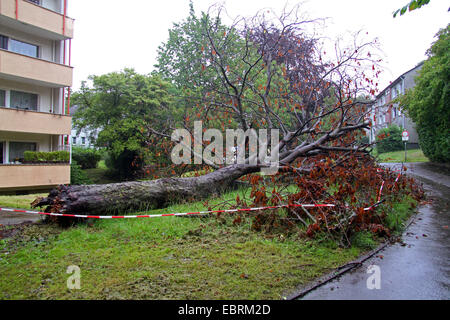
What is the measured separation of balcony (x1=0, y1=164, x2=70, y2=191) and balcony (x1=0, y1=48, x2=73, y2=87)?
4.14 m

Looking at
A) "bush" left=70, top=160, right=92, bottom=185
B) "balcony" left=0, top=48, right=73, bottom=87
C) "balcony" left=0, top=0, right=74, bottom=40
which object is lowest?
"bush" left=70, top=160, right=92, bottom=185

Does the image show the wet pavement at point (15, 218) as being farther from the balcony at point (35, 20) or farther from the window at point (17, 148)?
the balcony at point (35, 20)

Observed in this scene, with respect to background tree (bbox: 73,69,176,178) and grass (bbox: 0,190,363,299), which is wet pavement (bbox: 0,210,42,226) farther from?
background tree (bbox: 73,69,176,178)

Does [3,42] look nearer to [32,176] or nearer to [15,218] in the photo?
[32,176]

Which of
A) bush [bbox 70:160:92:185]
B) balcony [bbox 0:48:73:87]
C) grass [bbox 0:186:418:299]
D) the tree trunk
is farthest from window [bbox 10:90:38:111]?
grass [bbox 0:186:418:299]

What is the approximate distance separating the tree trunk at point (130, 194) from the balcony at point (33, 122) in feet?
35.0

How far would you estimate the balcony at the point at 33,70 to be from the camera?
13.5 m

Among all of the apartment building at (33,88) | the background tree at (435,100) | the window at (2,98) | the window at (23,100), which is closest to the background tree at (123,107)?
the apartment building at (33,88)

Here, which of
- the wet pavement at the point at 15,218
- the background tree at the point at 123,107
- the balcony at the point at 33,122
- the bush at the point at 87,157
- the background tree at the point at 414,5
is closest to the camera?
the background tree at the point at 414,5

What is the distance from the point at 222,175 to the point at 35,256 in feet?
14.8

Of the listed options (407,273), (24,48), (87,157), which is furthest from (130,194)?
(87,157)

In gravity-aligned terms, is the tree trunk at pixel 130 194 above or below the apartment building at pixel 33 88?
below

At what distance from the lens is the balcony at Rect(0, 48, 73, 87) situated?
13.5m

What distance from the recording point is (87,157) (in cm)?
2684
